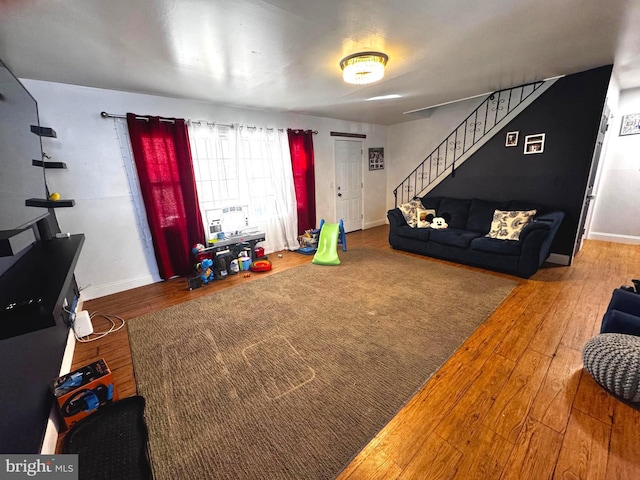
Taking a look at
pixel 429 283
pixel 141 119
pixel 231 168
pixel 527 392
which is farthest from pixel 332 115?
pixel 527 392

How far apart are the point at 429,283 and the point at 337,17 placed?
279 centimetres

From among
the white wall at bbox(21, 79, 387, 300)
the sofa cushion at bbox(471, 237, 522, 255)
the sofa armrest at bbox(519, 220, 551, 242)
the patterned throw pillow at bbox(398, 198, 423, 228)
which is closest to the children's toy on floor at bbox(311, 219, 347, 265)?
the patterned throw pillow at bbox(398, 198, 423, 228)

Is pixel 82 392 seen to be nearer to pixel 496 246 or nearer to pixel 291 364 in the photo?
pixel 291 364

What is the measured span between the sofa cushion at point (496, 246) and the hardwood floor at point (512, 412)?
830mm

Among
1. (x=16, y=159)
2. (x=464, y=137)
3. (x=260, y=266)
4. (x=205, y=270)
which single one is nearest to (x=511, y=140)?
(x=464, y=137)

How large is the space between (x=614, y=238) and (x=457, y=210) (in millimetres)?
2777

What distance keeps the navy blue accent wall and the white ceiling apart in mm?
394

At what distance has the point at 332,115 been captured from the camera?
16.0 ft

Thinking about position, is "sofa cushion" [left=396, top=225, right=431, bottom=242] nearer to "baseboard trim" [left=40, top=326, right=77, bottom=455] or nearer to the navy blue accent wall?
the navy blue accent wall

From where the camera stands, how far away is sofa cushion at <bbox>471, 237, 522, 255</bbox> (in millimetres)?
3232

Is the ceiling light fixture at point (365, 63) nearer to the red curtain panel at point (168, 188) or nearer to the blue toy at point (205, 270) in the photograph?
the red curtain panel at point (168, 188)

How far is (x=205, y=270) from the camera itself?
3.46 m

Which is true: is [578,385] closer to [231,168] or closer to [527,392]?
[527,392]

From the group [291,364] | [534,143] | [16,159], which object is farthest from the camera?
[534,143]
